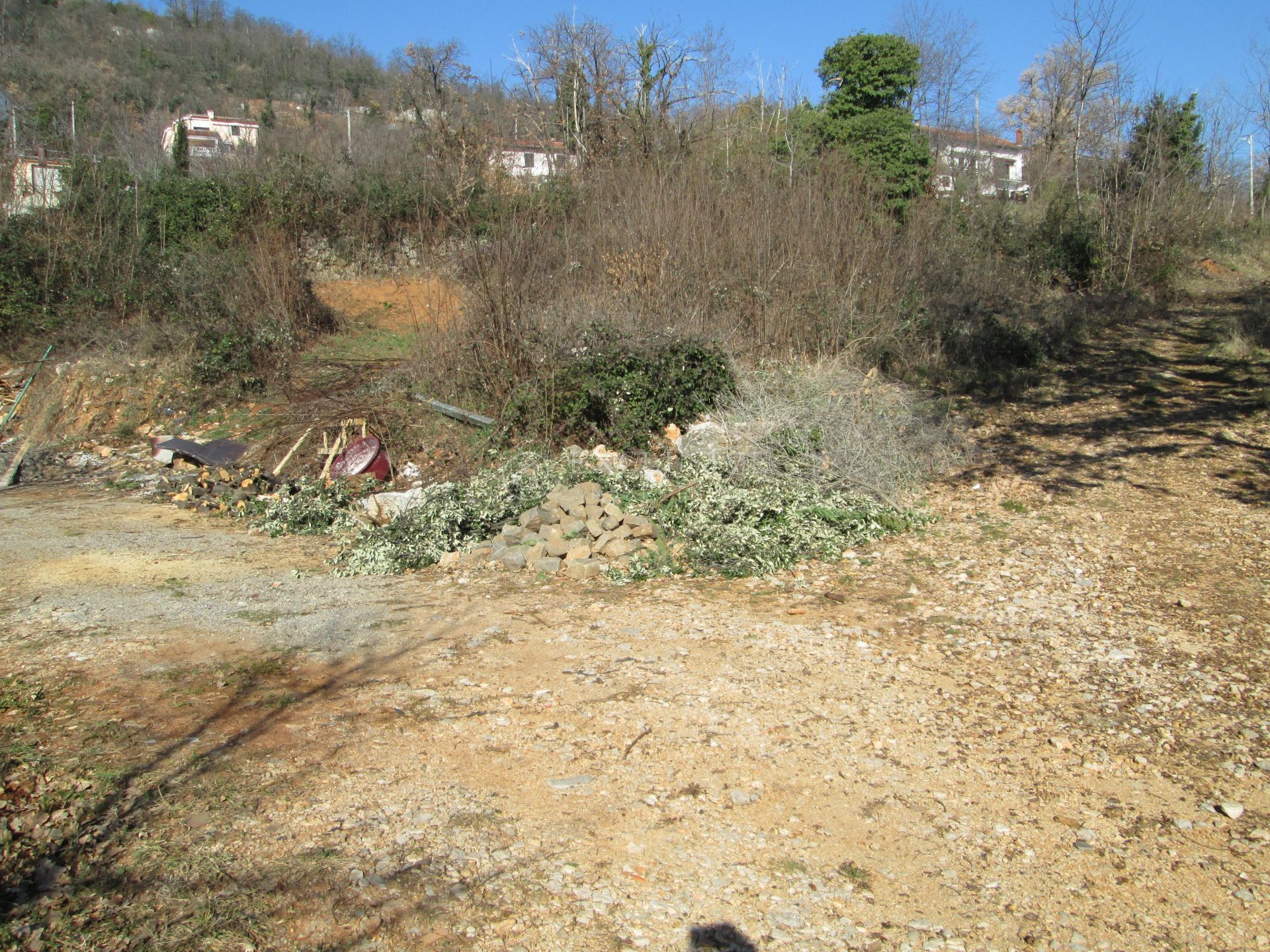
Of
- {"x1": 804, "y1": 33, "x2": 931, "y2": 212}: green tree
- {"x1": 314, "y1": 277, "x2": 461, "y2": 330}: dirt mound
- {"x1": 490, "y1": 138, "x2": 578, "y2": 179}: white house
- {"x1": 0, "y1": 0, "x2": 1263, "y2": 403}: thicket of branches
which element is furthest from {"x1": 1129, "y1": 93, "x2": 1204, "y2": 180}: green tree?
{"x1": 314, "y1": 277, "x2": 461, "y2": 330}: dirt mound

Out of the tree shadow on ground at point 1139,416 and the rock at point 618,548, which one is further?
the tree shadow on ground at point 1139,416

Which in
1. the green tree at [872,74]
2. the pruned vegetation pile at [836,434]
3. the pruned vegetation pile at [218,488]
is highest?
the green tree at [872,74]

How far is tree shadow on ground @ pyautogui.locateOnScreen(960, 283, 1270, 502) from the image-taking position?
7.66m

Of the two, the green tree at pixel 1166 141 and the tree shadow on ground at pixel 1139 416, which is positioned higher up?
the green tree at pixel 1166 141

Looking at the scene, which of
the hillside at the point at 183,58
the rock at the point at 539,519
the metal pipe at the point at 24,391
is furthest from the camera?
the hillside at the point at 183,58

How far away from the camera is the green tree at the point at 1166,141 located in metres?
16.4

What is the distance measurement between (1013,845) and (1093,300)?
13.2 metres

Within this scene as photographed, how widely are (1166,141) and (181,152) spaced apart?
19590 millimetres

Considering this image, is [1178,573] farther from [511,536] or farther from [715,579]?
[511,536]

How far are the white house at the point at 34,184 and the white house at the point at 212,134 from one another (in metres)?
4.47

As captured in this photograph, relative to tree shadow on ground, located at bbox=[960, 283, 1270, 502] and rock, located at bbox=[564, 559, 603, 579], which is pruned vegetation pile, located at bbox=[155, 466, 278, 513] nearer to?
rock, located at bbox=[564, 559, 603, 579]

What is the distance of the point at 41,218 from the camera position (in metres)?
15.0

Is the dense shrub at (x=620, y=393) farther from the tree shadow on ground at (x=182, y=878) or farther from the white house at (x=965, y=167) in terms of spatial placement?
the white house at (x=965, y=167)

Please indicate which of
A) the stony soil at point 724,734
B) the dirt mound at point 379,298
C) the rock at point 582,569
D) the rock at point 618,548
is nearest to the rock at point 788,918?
the stony soil at point 724,734
